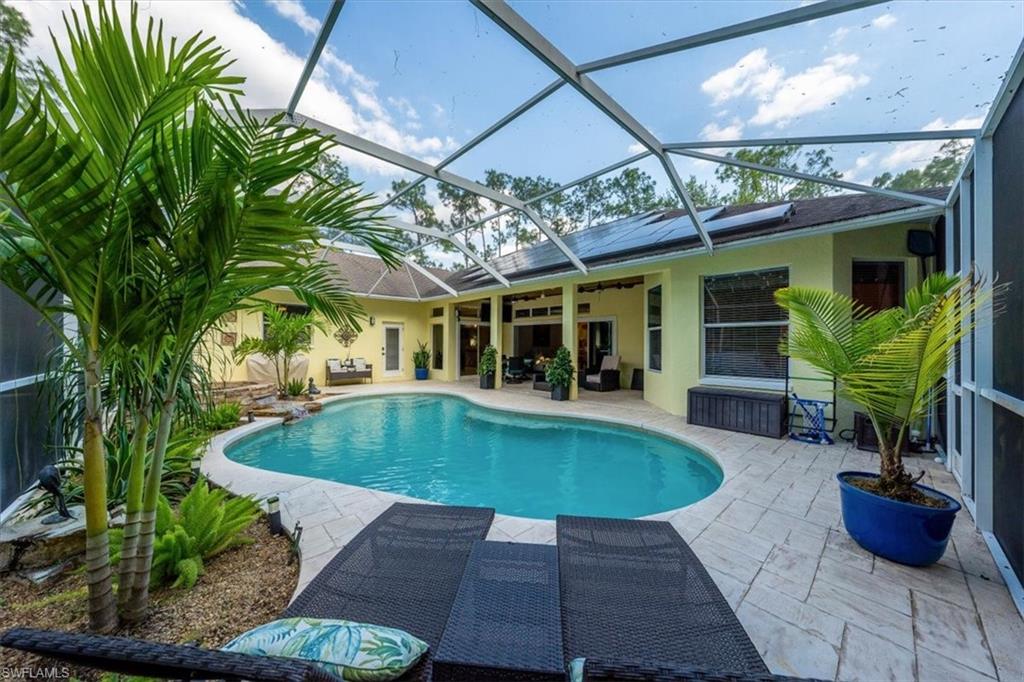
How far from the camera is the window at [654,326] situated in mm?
8742

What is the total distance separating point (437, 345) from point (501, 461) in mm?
9530

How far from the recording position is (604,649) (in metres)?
1.63

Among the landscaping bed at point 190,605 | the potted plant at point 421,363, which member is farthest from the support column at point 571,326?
the landscaping bed at point 190,605

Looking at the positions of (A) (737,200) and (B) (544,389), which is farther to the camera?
(B) (544,389)

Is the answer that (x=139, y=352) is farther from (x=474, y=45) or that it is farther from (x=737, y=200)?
(x=737, y=200)

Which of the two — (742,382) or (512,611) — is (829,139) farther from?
(512,611)

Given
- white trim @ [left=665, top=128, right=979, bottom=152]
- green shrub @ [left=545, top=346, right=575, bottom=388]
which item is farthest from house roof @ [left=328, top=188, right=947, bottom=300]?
Answer: green shrub @ [left=545, top=346, right=575, bottom=388]

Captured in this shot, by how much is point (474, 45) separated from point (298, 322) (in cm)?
737

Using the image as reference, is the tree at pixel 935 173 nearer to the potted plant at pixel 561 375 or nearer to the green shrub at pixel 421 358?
the potted plant at pixel 561 375

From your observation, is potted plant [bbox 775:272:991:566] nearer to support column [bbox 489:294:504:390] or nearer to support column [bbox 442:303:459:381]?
support column [bbox 489:294:504:390]

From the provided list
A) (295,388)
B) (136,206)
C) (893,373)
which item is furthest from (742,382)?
(295,388)

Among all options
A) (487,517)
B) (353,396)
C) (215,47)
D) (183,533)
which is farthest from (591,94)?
(353,396)

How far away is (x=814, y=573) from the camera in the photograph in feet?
8.31

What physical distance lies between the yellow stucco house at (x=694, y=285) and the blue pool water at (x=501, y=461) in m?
2.15
